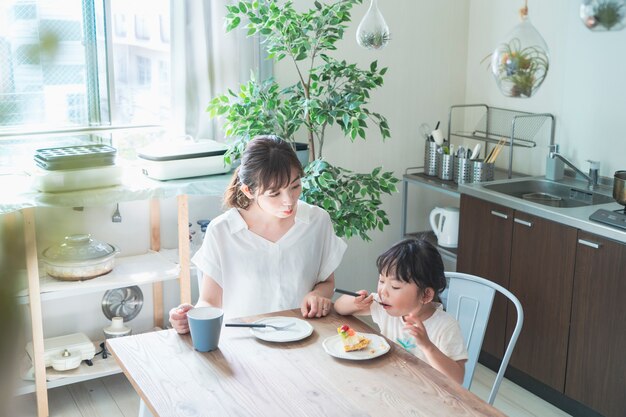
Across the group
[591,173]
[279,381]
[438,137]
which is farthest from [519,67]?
[438,137]

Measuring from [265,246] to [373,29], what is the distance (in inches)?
38.0

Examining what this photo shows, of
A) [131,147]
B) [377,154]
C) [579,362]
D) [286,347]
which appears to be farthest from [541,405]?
[131,147]

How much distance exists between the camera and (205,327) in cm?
180

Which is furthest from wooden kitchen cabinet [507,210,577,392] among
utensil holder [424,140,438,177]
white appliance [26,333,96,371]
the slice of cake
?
white appliance [26,333,96,371]

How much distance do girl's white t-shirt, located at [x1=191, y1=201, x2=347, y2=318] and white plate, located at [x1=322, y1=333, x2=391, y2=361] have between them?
0.39m

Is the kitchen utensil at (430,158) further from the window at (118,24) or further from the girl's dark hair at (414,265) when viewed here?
the girl's dark hair at (414,265)

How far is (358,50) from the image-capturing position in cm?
379

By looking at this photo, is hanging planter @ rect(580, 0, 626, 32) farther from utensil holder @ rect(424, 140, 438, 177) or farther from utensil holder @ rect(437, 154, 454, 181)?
utensil holder @ rect(424, 140, 438, 177)

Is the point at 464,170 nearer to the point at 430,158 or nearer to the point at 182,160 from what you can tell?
the point at 430,158

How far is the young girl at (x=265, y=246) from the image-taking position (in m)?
2.16

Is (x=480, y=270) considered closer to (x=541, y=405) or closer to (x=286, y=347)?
(x=541, y=405)

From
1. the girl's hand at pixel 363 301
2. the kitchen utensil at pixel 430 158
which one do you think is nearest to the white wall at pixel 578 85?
the kitchen utensil at pixel 430 158

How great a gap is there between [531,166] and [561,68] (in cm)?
51

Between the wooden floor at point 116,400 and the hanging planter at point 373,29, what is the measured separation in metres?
1.57
